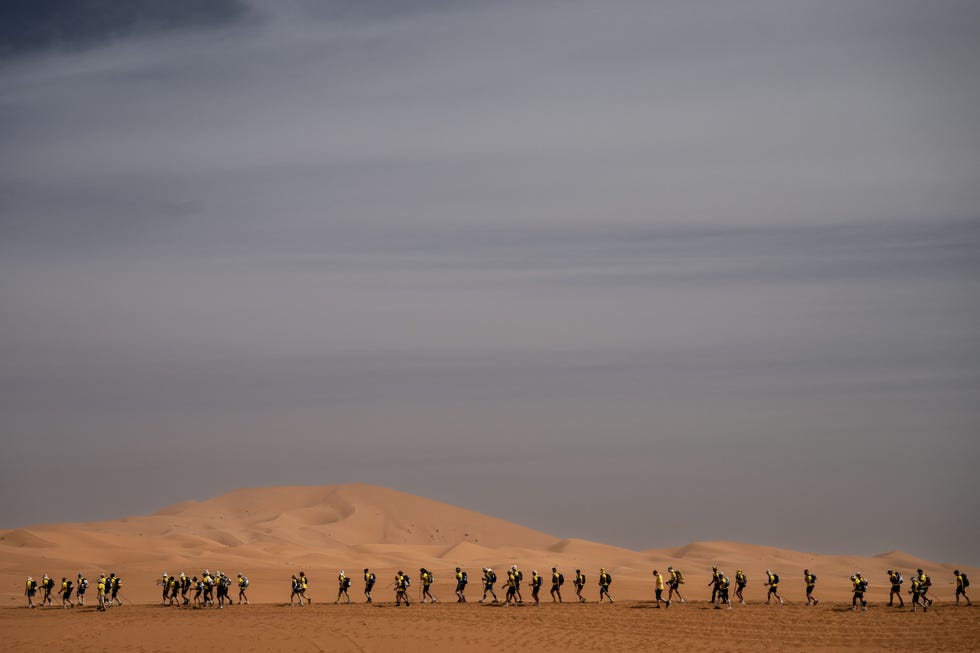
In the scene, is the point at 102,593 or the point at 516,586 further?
the point at 102,593

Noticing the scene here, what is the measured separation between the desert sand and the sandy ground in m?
0.07

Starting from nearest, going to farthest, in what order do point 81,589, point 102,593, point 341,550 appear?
point 102,593
point 81,589
point 341,550

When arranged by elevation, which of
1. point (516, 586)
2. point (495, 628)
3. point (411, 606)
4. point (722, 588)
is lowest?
point (495, 628)

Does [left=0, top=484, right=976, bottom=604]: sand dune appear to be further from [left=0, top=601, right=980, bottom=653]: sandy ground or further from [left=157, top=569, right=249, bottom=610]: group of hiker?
[left=0, top=601, right=980, bottom=653]: sandy ground

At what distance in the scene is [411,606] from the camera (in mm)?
43312

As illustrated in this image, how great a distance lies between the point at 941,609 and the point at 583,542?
66.9 metres

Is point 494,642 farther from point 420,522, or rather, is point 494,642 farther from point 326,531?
point 420,522

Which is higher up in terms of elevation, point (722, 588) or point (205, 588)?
point (722, 588)

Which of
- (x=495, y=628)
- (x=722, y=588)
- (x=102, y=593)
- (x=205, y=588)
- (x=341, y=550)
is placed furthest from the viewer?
(x=341, y=550)

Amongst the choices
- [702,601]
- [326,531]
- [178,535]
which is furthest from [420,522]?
[702,601]

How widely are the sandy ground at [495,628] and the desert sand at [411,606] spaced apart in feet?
0.24

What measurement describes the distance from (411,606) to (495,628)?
7.98 m

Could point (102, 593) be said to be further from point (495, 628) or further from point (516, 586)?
point (495, 628)

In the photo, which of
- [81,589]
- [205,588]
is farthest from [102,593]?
[205,588]
